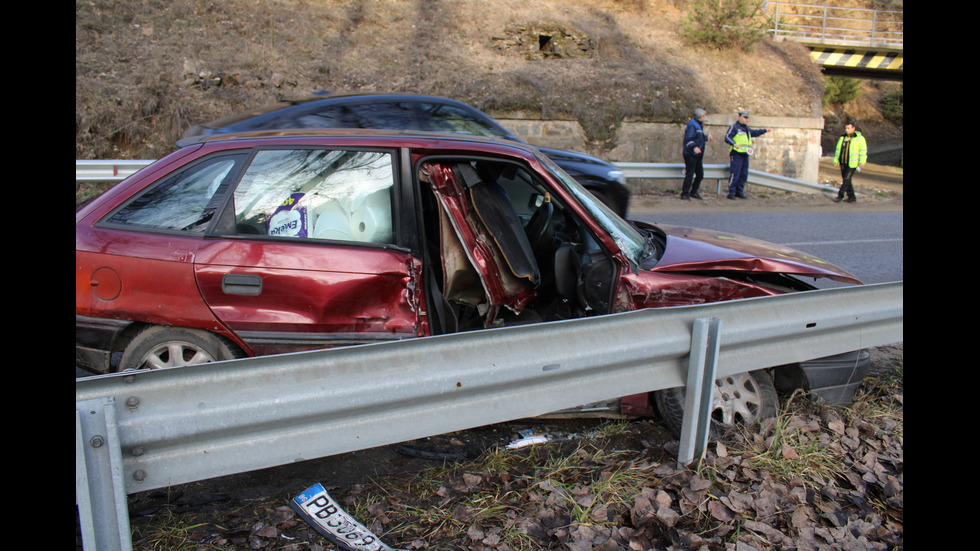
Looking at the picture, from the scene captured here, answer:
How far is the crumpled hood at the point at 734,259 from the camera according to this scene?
11.5 feet

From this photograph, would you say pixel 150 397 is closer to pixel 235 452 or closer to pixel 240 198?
pixel 235 452

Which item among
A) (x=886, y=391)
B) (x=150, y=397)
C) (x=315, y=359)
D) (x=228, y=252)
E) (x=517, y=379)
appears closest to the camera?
(x=150, y=397)

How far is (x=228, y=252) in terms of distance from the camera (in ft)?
10.8

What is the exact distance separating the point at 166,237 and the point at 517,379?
→ 79.5 inches

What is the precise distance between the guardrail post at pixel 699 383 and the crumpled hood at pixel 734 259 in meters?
0.70

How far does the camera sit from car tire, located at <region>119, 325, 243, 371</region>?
3334 mm

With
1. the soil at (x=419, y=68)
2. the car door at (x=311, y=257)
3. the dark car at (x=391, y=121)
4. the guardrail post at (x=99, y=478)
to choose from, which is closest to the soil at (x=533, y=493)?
the guardrail post at (x=99, y=478)

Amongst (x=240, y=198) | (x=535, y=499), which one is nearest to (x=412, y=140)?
(x=240, y=198)

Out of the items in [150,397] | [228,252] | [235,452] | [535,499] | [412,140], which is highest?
[412,140]

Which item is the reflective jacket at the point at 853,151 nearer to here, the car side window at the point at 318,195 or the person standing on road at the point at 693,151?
the person standing on road at the point at 693,151

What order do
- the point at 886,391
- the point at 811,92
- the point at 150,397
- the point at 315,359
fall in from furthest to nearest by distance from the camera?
the point at 811,92, the point at 886,391, the point at 315,359, the point at 150,397

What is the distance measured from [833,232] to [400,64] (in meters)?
11.7
